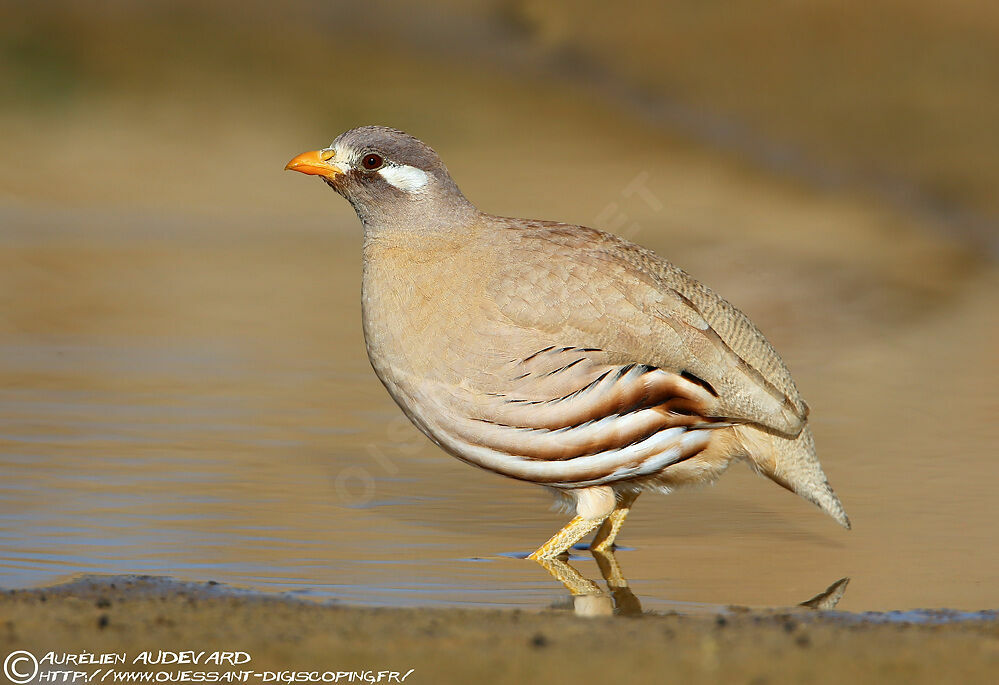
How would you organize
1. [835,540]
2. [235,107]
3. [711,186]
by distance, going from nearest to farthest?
[835,540]
[711,186]
[235,107]

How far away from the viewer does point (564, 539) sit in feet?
29.2

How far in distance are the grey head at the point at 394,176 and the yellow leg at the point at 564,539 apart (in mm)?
1825

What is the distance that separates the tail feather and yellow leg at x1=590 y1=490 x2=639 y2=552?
739 mm

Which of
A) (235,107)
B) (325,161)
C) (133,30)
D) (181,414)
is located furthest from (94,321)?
(133,30)

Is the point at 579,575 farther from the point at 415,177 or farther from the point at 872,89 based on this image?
the point at 872,89

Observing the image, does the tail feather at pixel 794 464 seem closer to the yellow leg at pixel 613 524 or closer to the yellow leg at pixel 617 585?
the yellow leg at pixel 613 524

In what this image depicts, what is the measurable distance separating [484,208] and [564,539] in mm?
13810

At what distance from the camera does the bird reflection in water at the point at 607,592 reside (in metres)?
7.95

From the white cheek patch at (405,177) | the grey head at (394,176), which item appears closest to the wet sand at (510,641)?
the grey head at (394,176)

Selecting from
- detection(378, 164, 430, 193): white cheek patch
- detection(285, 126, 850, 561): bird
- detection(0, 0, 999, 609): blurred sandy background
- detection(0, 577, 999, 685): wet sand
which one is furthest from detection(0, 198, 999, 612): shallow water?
detection(378, 164, 430, 193): white cheek patch

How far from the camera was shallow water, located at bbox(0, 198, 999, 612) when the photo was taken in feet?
27.8

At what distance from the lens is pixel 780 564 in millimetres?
8875

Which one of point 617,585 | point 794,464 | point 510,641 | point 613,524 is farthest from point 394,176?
point 510,641

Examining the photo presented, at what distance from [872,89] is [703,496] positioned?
16.3m
